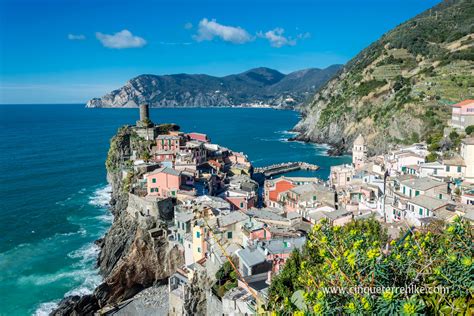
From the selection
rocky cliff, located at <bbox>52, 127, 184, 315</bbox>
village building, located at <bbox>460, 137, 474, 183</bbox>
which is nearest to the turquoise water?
rocky cliff, located at <bbox>52, 127, 184, 315</bbox>

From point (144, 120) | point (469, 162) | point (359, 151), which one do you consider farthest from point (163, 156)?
point (469, 162)

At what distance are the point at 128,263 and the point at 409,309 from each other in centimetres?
Answer: 2808

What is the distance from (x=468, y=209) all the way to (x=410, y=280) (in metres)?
19.5

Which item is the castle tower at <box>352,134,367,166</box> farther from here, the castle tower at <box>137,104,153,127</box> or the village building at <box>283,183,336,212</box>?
the castle tower at <box>137,104,153,127</box>

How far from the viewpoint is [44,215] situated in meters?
47.1

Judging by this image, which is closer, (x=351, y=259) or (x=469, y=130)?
(x=351, y=259)

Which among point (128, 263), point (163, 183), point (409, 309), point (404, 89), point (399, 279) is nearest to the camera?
point (409, 309)

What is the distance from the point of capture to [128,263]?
30391mm

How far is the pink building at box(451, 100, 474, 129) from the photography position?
48.8m

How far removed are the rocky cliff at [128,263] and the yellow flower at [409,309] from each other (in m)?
26.4

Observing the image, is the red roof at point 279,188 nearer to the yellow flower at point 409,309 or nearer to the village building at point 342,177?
the village building at point 342,177

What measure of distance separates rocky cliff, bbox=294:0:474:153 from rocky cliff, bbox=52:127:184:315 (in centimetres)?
4950

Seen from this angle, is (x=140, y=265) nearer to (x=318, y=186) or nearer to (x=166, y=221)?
(x=166, y=221)

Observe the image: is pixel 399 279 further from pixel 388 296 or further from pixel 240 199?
pixel 240 199
